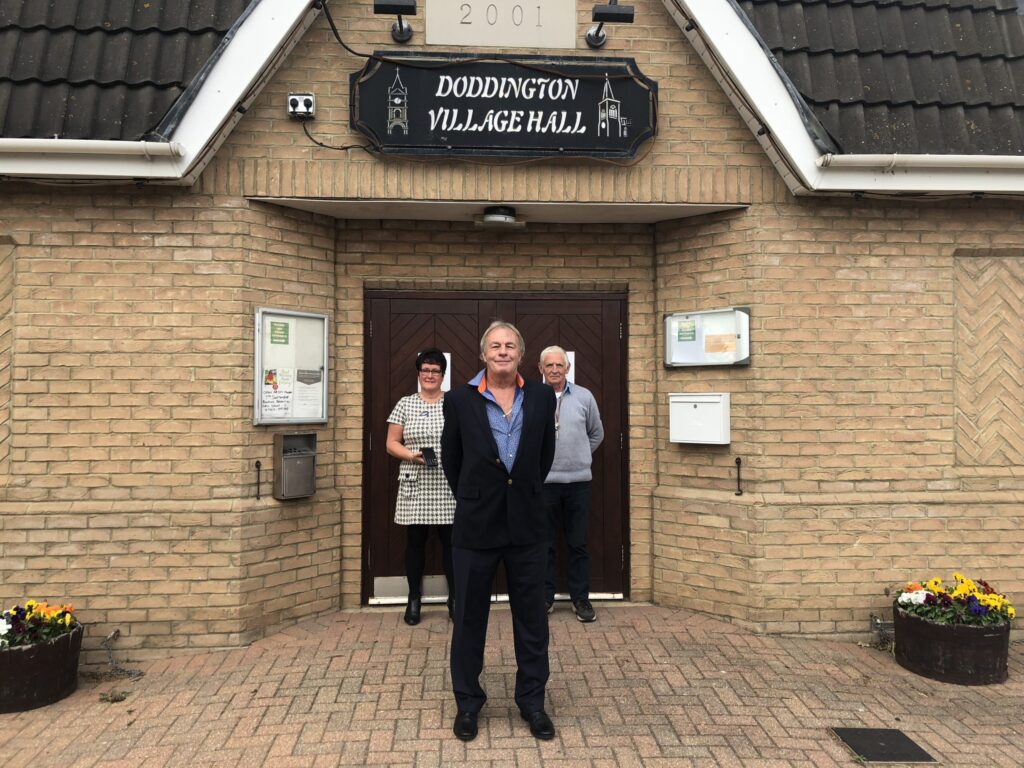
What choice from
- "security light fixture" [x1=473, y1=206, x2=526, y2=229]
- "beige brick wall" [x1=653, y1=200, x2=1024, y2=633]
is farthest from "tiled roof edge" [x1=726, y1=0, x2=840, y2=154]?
"security light fixture" [x1=473, y1=206, x2=526, y2=229]

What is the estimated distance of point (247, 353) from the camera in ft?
16.1

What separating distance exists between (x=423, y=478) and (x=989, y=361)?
4387 mm

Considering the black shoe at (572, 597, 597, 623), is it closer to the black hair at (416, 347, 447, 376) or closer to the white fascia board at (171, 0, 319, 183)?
the black hair at (416, 347, 447, 376)

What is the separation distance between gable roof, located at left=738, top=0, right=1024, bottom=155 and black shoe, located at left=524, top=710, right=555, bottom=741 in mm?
4088

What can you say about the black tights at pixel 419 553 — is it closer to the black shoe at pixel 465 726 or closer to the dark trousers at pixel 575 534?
the dark trousers at pixel 575 534

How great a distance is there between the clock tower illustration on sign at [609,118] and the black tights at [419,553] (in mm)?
3115

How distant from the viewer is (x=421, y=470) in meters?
5.10

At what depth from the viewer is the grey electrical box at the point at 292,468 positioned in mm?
4984

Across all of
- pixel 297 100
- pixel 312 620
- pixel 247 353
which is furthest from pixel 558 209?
pixel 312 620

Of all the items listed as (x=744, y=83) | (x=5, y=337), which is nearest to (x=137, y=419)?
(x=5, y=337)

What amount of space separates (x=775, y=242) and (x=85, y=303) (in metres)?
4.93

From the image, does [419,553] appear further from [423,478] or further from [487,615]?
[487,615]

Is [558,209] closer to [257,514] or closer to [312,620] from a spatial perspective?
[257,514]

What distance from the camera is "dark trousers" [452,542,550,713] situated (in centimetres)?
359
